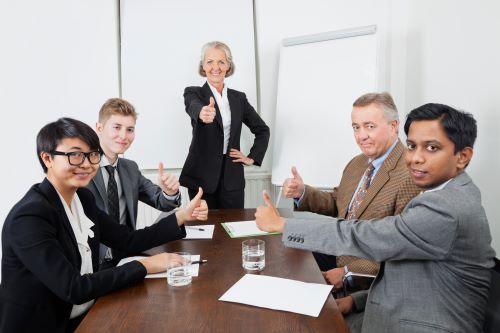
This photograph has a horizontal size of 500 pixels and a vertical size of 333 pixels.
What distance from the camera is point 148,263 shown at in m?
1.26

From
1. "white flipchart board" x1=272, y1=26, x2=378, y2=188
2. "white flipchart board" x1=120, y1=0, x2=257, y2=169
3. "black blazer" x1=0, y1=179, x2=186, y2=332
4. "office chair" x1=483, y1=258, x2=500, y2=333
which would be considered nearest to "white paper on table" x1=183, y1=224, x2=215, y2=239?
"black blazer" x1=0, y1=179, x2=186, y2=332

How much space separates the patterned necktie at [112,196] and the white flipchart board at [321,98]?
1.60m

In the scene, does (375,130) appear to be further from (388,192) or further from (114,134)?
(114,134)

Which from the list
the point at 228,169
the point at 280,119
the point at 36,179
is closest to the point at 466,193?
the point at 228,169

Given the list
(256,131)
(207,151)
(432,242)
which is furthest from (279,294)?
(256,131)

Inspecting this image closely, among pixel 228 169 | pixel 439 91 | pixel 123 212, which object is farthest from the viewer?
pixel 228 169

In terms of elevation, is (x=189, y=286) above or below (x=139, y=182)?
below

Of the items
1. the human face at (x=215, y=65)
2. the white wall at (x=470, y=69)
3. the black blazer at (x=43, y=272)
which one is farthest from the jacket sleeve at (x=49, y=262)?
the human face at (x=215, y=65)

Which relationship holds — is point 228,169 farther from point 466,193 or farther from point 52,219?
point 466,193

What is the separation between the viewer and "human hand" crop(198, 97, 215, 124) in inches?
97.0

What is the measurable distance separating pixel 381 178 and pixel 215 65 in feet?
4.93

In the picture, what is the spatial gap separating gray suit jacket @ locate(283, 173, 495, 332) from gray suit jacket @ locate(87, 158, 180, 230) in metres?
1.15

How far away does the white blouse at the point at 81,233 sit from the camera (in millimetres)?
1282

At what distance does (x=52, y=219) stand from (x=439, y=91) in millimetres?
2259
